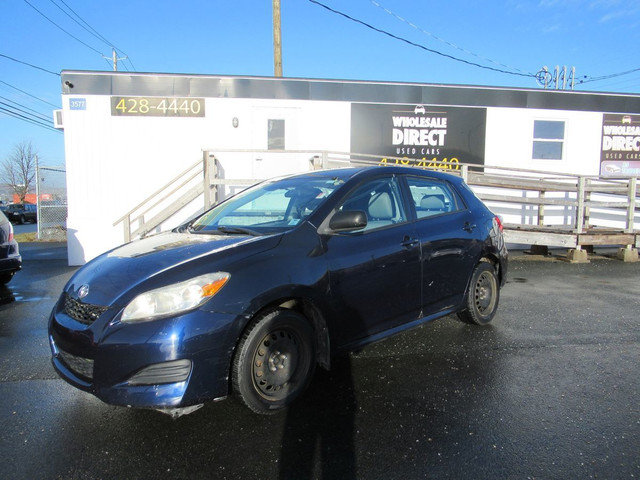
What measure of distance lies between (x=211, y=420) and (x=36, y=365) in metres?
2.03

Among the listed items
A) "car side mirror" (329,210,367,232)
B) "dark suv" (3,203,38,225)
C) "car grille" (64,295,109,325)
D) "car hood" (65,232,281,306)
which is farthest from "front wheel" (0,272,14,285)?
"dark suv" (3,203,38,225)

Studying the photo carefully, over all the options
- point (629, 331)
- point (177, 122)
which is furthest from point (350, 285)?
point (177, 122)

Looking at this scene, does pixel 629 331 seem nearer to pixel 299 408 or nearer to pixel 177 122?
pixel 299 408

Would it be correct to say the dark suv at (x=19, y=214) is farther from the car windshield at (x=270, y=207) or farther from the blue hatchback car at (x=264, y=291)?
the blue hatchback car at (x=264, y=291)

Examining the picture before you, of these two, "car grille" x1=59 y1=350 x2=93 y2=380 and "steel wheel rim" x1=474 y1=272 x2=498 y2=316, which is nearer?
"car grille" x1=59 y1=350 x2=93 y2=380

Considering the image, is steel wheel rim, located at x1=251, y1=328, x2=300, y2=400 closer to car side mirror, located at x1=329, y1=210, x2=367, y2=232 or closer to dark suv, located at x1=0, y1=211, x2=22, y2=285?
car side mirror, located at x1=329, y1=210, x2=367, y2=232

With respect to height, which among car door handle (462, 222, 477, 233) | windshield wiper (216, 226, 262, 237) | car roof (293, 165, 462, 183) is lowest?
car door handle (462, 222, 477, 233)

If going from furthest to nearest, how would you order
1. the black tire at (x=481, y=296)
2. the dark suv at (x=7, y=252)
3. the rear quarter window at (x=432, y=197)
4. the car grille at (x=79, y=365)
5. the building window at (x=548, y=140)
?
the building window at (x=548, y=140), the dark suv at (x=7, y=252), the black tire at (x=481, y=296), the rear quarter window at (x=432, y=197), the car grille at (x=79, y=365)

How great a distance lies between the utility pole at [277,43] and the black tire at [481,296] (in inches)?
391

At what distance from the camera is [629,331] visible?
4.54 m

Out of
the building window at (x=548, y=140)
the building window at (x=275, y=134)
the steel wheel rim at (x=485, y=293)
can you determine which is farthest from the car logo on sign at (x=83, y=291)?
the building window at (x=548, y=140)

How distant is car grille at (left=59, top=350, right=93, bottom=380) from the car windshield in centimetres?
126

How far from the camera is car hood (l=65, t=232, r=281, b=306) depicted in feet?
8.19

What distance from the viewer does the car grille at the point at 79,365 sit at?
96.4 inches
